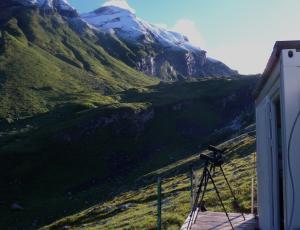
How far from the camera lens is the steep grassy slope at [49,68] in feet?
364

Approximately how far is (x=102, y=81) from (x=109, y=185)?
87403mm

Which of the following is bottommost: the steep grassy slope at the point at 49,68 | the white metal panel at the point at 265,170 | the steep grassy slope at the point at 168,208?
the steep grassy slope at the point at 168,208

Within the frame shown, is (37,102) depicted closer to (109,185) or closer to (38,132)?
(38,132)

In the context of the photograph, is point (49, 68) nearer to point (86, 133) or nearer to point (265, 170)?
point (86, 133)

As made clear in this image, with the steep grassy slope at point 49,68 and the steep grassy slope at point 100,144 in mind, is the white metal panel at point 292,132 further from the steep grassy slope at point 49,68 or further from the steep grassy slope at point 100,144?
the steep grassy slope at point 49,68

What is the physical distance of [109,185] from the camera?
5844 cm

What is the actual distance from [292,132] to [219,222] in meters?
7.47

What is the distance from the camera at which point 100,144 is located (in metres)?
73.0

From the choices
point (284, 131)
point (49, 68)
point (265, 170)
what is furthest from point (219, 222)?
point (49, 68)

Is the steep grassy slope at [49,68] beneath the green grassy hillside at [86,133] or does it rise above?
above

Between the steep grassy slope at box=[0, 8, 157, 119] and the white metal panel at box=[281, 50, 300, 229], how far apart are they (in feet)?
309

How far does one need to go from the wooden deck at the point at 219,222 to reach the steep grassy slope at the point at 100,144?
3258 centimetres

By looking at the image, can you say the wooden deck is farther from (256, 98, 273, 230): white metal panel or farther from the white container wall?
the white container wall

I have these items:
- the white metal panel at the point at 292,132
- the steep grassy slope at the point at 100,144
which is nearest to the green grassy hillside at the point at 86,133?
the steep grassy slope at the point at 100,144
